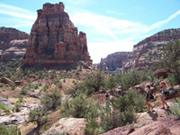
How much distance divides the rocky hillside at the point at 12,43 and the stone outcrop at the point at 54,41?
58.6ft

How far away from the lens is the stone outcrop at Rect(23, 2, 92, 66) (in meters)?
54.6

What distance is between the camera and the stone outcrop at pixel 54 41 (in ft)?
179

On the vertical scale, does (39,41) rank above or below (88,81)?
above

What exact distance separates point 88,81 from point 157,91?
982 centimetres

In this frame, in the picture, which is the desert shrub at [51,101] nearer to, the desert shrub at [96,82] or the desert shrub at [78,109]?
the desert shrub at [96,82]

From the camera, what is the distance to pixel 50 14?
62.3 m

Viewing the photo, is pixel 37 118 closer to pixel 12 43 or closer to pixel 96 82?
pixel 96 82

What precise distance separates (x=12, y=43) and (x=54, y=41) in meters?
31.5

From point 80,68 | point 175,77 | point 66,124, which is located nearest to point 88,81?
point 175,77

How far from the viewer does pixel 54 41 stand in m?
59.7

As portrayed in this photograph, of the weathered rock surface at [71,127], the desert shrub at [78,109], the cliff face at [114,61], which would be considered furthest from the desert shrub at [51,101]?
the cliff face at [114,61]

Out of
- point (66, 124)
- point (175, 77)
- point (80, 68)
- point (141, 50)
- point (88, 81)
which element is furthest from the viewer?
point (141, 50)

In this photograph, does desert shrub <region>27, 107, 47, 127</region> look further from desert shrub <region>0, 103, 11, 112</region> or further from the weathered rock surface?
desert shrub <region>0, 103, 11, 112</region>

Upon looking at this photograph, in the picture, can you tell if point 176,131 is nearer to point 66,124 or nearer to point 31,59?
point 66,124
